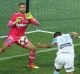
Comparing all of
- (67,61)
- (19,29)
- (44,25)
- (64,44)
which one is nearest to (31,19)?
(19,29)

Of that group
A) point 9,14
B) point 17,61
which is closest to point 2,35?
point 9,14

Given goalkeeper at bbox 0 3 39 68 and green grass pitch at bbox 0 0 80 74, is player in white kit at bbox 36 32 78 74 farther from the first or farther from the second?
goalkeeper at bbox 0 3 39 68

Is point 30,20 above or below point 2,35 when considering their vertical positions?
above

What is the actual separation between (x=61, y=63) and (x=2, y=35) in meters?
7.41

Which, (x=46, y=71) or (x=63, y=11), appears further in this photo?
(x=63, y=11)

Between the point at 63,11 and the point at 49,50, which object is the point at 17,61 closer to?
the point at 49,50

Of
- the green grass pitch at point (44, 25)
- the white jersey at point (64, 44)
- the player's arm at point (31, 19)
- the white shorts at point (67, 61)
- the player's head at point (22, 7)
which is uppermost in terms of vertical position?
the player's head at point (22, 7)

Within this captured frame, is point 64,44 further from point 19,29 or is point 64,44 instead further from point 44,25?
point 44,25

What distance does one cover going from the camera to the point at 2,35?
17047 mm

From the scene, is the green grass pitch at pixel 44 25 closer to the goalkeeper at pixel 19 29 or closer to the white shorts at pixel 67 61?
the goalkeeper at pixel 19 29

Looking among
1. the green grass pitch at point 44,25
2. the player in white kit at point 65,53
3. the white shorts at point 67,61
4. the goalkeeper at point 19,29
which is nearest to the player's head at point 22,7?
the goalkeeper at point 19,29

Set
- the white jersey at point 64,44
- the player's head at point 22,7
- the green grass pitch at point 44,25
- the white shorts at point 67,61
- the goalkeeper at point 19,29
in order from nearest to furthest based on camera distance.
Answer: the white shorts at point 67,61 < the white jersey at point 64,44 < the player's head at point 22,7 < the goalkeeper at point 19,29 < the green grass pitch at point 44,25

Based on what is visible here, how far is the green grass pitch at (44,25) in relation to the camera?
12148mm

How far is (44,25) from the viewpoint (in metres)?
19.0
